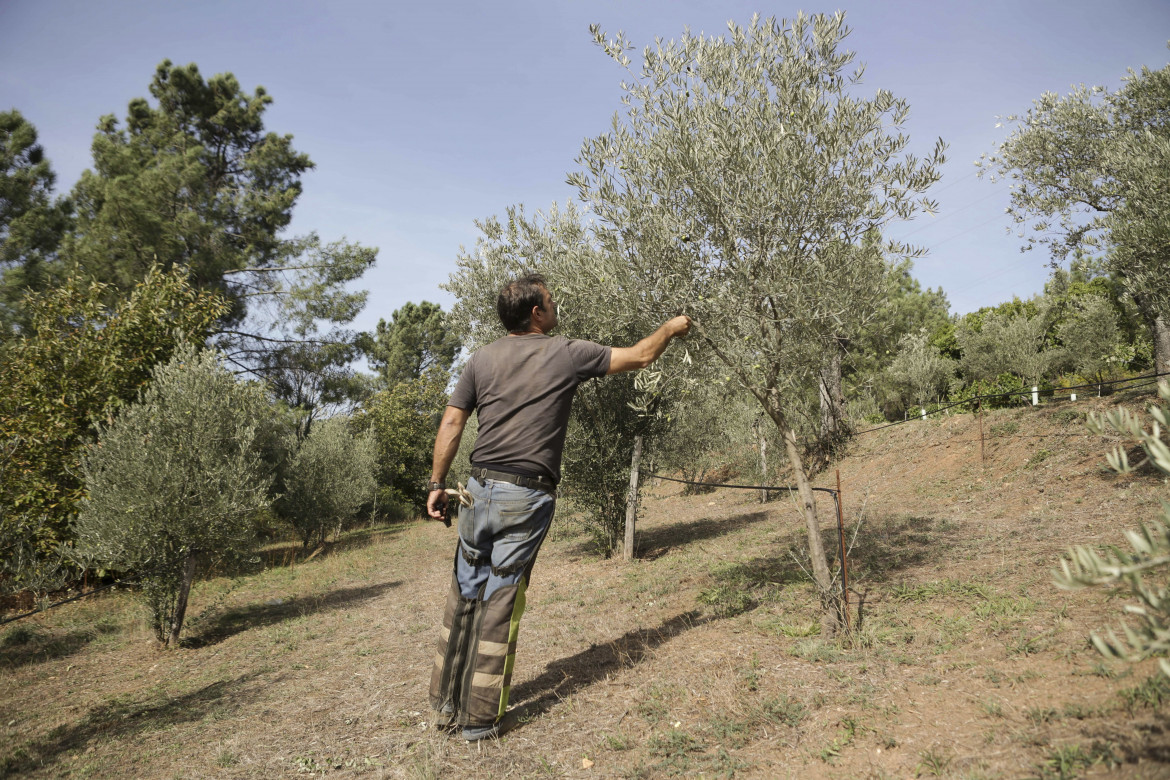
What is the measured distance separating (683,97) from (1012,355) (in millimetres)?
26749

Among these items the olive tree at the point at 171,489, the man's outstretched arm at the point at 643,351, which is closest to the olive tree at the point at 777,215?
the man's outstretched arm at the point at 643,351

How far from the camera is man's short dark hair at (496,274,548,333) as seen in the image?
443 cm

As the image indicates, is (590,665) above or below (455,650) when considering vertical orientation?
below

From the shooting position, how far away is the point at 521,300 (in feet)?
14.5

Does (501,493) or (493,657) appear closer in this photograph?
(493,657)

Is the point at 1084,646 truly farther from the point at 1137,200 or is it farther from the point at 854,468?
the point at 854,468

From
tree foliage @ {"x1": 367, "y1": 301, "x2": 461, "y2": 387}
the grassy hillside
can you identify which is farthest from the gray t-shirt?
tree foliage @ {"x1": 367, "y1": 301, "x2": 461, "y2": 387}

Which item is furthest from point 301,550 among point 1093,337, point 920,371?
point 1093,337

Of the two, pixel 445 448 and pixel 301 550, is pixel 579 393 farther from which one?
pixel 301 550

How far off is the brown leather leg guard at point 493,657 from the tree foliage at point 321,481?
21.3 metres

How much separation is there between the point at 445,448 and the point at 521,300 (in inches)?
48.7

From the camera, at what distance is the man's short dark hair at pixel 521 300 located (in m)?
4.43

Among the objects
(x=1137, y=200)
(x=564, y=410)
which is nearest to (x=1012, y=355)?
(x=1137, y=200)

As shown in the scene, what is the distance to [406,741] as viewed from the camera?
423 centimetres
